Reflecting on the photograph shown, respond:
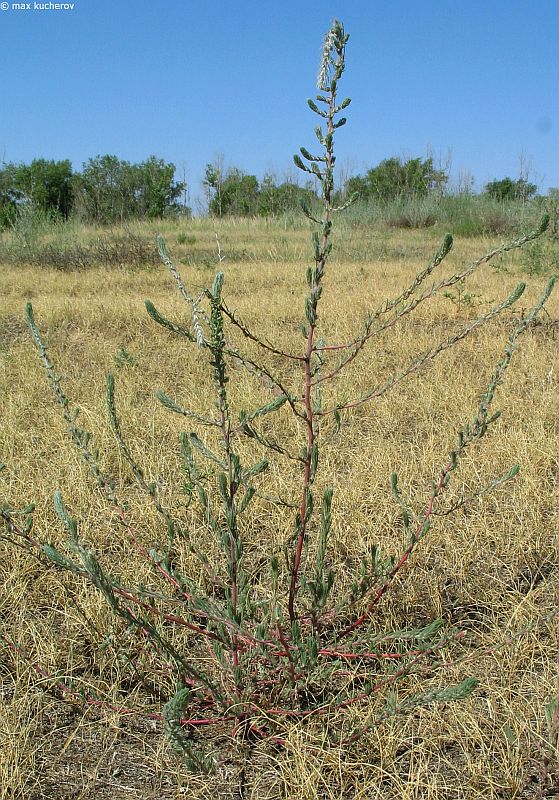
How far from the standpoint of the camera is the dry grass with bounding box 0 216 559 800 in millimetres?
1446

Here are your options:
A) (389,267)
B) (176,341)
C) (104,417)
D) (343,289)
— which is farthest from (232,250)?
(104,417)

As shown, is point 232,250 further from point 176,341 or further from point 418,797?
point 418,797

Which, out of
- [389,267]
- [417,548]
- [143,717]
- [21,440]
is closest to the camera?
[143,717]

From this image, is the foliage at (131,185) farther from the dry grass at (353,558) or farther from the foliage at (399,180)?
the dry grass at (353,558)

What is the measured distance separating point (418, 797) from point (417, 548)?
36.3 inches

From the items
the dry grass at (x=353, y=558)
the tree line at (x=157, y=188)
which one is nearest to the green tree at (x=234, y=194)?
the tree line at (x=157, y=188)

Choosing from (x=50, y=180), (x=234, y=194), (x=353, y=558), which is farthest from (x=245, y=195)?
(x=353, y=558)

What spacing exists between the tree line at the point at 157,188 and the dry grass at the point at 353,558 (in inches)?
616

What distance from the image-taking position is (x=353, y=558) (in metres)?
2.27

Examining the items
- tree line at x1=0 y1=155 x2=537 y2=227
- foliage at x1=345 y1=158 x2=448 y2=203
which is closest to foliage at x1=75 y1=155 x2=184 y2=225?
tree line at x1=0 y1=155 x2=537 y2=227

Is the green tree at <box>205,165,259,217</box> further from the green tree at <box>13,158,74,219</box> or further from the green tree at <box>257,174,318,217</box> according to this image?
the green tree at <box>13,158,74,219</box>

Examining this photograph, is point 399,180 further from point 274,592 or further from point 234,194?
point 274,592

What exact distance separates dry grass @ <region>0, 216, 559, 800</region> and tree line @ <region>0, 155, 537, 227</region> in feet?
51.4

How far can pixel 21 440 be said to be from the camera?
3.22 meters
